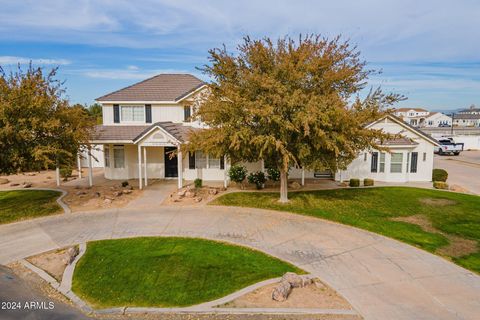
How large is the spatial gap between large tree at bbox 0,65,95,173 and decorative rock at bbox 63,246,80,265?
438cm

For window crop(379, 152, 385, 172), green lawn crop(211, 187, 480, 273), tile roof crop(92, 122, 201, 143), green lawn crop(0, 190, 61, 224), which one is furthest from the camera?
window crop(379, 152, 385, 172)

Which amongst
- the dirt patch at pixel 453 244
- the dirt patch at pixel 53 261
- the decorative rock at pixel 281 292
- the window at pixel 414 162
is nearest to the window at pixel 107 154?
the dirt patch at pixel 53 261

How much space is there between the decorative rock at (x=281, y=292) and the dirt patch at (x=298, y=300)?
0.26 ft

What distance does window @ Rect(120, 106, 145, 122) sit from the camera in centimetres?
2286

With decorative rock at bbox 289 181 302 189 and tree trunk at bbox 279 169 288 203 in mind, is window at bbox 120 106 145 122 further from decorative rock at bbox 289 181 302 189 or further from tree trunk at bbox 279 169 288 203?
tree trunk at bbox 279 169 288 203

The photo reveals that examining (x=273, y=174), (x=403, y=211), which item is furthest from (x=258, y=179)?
(x=403, y=211)

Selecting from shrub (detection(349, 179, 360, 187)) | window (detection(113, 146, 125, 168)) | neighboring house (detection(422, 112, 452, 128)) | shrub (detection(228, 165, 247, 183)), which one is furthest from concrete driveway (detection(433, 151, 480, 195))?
neighboring house (detection(422, 112, 452, 128))

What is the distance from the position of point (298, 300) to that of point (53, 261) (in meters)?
7.58

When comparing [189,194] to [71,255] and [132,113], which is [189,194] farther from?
[132,113]

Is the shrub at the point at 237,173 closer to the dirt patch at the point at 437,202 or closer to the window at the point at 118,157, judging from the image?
the window at the point at 118,157

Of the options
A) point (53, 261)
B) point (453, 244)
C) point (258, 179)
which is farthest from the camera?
point (258, 179)

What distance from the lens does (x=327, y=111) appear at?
12.9 meters

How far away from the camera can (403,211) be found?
15539 millimetres

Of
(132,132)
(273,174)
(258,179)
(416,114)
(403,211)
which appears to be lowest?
(403,211)
